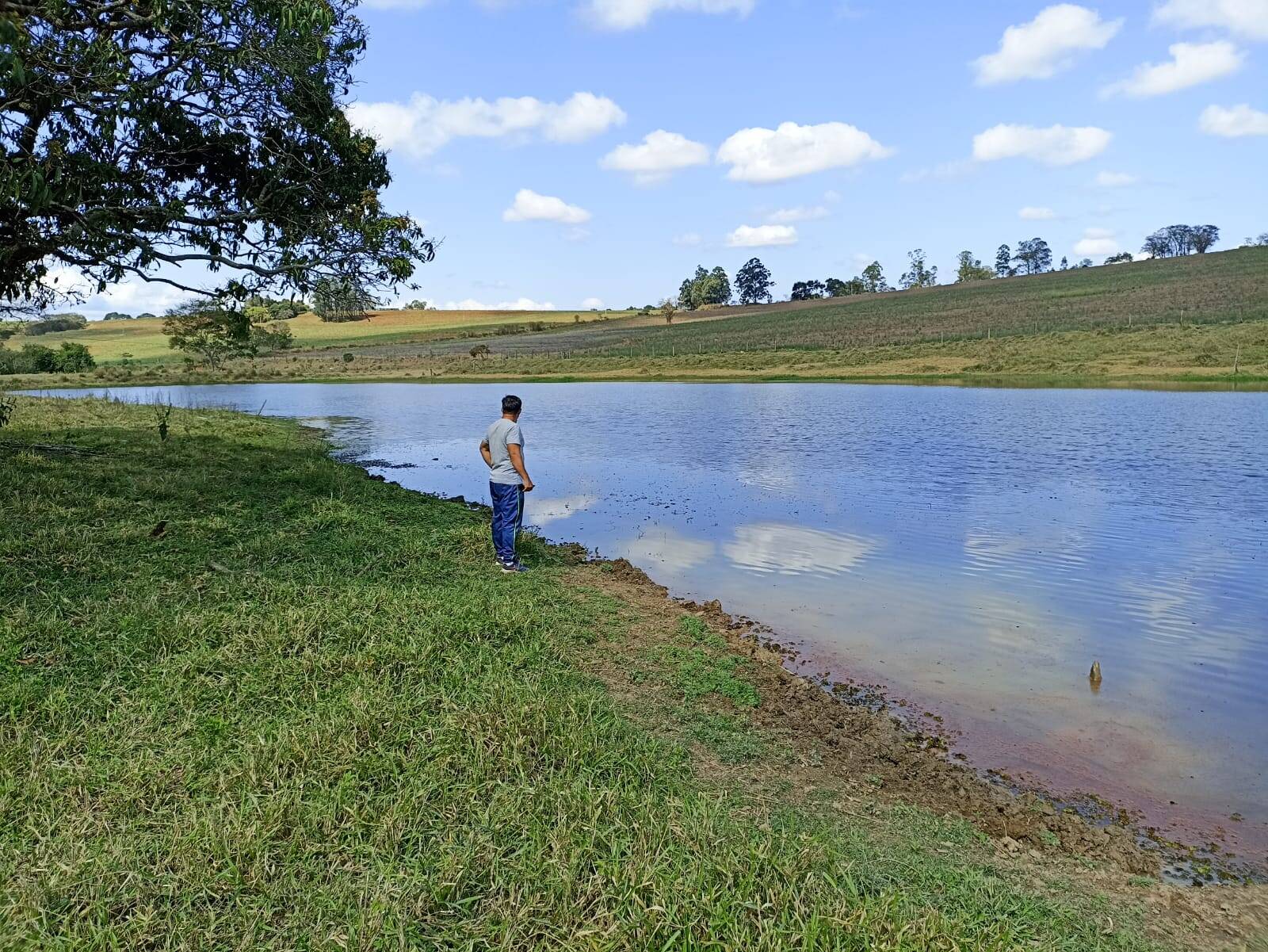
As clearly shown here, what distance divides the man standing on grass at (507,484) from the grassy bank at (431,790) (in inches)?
35.8

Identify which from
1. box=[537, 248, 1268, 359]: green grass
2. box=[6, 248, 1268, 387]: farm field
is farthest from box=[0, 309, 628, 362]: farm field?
box=[537, 248, 1268, 359]: green grass

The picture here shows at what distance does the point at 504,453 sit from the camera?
854 centimetres

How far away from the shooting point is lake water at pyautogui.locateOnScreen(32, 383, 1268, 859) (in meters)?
5.73

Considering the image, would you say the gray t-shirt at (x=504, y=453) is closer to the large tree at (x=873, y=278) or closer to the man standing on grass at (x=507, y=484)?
the man standing on grass at (x=507, y=484)

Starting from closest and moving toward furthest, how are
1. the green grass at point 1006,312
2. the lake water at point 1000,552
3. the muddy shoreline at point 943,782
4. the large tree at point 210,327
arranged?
the muddy shoreline at point 943,782 → the lake water at point 1000,552 → the large tree at point 210,327 → the green grass at point 1006,312

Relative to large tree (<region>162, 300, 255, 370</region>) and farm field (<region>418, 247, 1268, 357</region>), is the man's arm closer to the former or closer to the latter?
large tree (<region>162, 300, 255, 370</region>)

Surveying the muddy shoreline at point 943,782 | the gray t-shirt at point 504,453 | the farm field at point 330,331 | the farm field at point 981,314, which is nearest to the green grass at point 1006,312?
the farm field at point 981,314

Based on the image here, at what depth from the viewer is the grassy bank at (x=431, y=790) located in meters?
3.04

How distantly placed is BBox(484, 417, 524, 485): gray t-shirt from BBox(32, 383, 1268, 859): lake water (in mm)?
2244

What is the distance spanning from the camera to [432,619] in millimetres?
6230

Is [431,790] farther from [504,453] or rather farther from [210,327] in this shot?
[210,327]

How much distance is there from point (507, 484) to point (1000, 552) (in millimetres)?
6370

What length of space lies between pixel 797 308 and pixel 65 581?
294 ft

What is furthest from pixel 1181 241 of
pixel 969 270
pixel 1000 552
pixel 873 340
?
pixel 1000 552
